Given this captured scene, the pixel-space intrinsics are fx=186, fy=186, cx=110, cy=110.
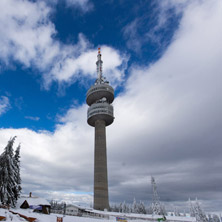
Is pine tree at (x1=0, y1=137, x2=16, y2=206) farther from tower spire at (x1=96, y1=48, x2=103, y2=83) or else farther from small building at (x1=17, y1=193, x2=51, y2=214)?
tower spire at (x1=96, y1=48, x2=103, y2=83)

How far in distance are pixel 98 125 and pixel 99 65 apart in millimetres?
30551

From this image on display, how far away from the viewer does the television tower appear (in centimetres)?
5716

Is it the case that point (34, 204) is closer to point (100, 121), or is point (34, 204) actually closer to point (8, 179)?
point (8, 179)

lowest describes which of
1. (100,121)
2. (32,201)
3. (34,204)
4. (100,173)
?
(34,204)

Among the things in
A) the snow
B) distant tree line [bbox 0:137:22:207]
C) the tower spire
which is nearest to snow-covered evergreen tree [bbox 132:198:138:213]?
the snow

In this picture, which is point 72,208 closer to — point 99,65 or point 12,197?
point 12,197

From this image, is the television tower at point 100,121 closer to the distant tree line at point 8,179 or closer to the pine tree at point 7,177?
the distant tree line at point 8,179

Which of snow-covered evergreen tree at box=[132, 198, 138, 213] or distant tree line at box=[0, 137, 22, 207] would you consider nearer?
distant tree line at box=[0, 137, 22, 207]

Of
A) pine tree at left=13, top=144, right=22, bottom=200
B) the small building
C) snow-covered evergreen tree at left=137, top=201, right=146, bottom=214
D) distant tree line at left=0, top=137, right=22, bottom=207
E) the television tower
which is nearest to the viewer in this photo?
distant tree line at left=0, top=137, right=22, bottom=207

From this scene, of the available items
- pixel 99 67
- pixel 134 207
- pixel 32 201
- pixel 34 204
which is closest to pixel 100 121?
pixel 99 67

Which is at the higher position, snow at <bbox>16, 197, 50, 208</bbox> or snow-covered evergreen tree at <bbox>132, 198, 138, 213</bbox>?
snow-covered evergreen tree at <bbox>132, 198, 138, 213</bbox>

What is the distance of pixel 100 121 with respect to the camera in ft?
228

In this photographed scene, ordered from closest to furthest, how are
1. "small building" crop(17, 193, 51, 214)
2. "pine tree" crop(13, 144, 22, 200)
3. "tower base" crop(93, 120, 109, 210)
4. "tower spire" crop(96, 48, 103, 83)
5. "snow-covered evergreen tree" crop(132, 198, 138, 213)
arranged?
"pine tree" crop(13, 144, 22, 200) → "small building" crop(17, 193, 51, 214) → "tower base" crop(93, 120, 109, 210) → "tower spire" crop(96, 48, 103, 83) → "snow-covered evergreen tree" crop(132, 198, 138, 213)

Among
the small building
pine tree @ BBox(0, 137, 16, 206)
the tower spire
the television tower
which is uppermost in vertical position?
the tower spire
